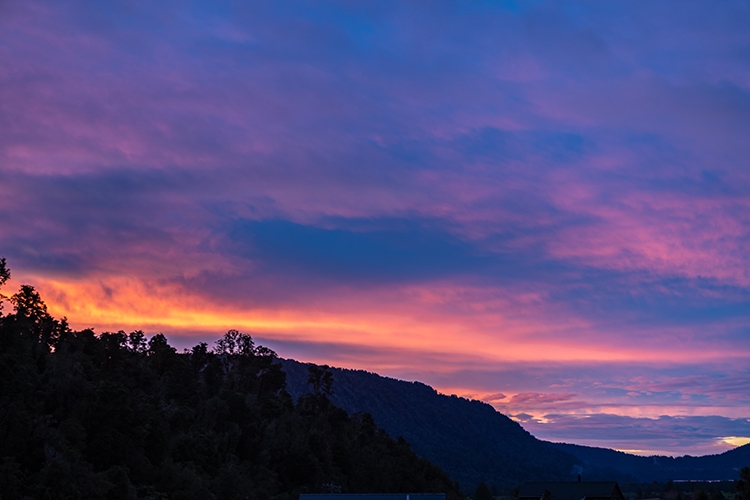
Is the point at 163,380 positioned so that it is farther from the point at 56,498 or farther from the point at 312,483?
the point at 56,498

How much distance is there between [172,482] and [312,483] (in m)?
44.4

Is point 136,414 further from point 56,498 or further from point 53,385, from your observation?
point 56,498

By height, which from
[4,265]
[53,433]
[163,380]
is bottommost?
[53,433]

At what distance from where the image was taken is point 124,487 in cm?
7412

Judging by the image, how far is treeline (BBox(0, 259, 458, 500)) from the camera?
72.2 meters

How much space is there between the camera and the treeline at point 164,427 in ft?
237

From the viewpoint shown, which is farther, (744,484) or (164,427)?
(164,427)

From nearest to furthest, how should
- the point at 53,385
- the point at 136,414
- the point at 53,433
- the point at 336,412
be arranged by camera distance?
the point at 53,433 → the point at 53,385 → the point at 136,414 → the point at 336,412

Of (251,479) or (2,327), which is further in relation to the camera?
(251,479)

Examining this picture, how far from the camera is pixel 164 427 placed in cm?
10262

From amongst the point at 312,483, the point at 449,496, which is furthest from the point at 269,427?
the point at 449,496

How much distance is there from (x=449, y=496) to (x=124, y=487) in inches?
3057

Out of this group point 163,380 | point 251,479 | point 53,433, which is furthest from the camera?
point 163,380

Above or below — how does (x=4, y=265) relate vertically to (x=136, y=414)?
above
